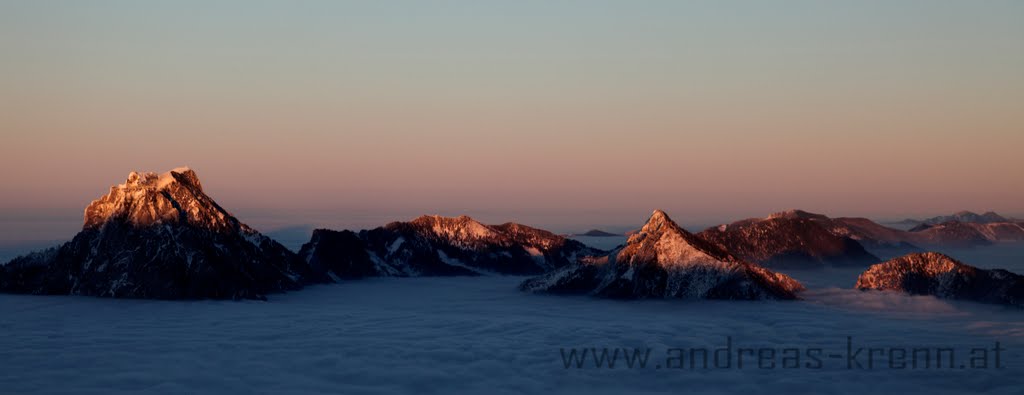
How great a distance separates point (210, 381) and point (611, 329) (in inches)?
660

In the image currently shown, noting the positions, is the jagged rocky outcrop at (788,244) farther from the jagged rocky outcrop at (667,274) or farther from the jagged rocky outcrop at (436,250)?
the jagged rocky outcrop at (667,274)

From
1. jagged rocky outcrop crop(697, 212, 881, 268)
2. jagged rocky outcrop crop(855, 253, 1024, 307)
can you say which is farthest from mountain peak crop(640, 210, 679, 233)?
jagged rocky outcrop crop(697, 212, 881, 268)

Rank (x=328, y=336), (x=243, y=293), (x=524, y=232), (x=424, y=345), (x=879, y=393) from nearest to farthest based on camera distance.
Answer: (x=879, y=393) < (x=424, y=345) < (x=328, y=336) < (x=243, y=293) < (x=524, y=232)

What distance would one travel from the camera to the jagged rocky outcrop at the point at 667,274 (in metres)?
50.2

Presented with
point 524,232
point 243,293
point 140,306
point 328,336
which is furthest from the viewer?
point 524,232

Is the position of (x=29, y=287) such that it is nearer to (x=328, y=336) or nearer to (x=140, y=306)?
(x=140, y=306)

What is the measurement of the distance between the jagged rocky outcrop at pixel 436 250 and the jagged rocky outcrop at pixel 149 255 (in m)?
17.5

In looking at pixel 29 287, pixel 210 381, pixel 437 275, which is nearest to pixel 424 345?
pixel 210 381

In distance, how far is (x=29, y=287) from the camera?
5316cm

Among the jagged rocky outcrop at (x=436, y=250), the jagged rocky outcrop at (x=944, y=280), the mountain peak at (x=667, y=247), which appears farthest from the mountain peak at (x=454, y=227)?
the jagged rocky outcrop at (x=944, y=280)

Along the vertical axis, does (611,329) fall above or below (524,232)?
below

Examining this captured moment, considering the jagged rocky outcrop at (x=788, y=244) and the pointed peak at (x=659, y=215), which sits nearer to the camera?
the pointed peak at (x=659, y=215)

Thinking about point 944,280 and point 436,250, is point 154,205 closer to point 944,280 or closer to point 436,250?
point 436,250

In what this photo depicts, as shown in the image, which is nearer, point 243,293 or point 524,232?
point 243,293
